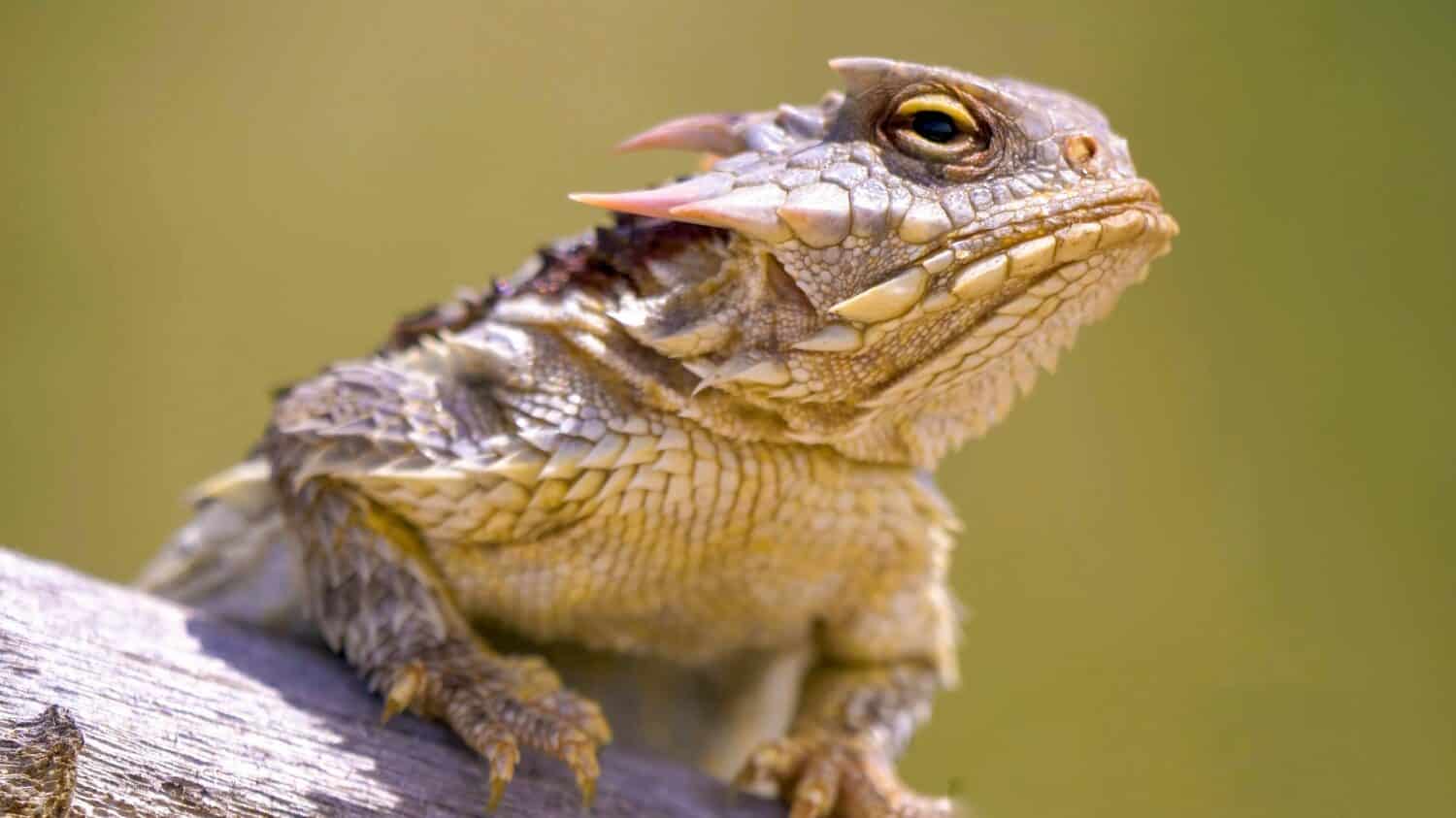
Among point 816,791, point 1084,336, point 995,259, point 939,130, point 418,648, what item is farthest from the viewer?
point 1084,336

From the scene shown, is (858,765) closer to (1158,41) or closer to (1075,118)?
(1075,118)

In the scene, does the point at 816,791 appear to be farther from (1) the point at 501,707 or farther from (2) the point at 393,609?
(2) the point at 393,609

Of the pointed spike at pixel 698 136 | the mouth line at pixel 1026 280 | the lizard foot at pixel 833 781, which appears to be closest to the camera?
the mouth line at pixel 1026 280

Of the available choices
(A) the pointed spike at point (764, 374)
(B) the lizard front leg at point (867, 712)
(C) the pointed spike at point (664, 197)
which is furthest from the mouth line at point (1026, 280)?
(B) the lizard front leg at point (867, 712)

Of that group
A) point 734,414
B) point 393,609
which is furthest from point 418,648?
point 734,414

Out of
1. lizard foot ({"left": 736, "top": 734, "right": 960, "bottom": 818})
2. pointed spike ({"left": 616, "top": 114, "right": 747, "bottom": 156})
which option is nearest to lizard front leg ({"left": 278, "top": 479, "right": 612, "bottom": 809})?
lizard foot ({"left": 736, "top": 734, "right": 960, "bottom": 818})

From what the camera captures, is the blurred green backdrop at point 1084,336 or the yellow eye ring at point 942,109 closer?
the yellow eye ring at point 942,109

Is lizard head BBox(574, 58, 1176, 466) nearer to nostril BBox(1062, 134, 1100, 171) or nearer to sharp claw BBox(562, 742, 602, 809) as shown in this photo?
nostril BBox(1062, 134, 1100, 171)

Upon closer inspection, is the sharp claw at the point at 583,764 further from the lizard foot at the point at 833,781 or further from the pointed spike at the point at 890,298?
the pointed spike at the point at 890,298
